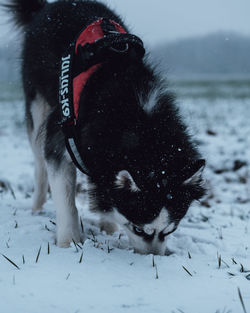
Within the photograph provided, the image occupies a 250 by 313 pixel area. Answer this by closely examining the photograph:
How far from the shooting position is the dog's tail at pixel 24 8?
4.02m

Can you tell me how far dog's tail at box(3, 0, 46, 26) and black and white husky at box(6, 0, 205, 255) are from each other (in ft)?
3.28

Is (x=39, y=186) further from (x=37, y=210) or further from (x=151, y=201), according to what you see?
(x=151, y=201)

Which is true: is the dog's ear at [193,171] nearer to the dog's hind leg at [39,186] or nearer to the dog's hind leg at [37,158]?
the dog's hind leg at [37,158]

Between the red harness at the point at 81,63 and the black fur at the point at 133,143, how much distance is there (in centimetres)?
5

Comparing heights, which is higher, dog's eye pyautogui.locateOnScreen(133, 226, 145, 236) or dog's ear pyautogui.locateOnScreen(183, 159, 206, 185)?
dog's ear pyautogui.locateOnScreen(183, 159, 206, 185)

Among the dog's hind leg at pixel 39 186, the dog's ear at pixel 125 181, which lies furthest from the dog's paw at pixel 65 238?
the dog's hind leg at pixel 39 186

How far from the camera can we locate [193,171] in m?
2.21

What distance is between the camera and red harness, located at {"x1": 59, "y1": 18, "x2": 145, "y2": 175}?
2518 millimetres

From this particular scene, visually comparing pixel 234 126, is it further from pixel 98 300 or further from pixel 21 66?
pixel 98 300

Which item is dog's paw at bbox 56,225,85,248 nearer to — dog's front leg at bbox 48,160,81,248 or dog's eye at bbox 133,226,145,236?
dog's front leg at bbox 48,160,81,248

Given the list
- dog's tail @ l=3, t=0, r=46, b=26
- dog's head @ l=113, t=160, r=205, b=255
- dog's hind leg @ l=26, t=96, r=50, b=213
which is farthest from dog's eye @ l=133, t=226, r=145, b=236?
Result: dog's tail @ l=3, t=0, r=46, b=26

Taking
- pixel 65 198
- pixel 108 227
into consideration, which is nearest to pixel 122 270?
pixel 65 198

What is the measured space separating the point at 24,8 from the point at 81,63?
1.97 m

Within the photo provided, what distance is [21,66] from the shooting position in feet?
13.0
